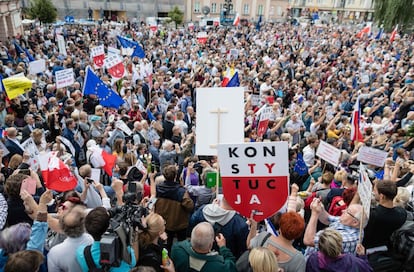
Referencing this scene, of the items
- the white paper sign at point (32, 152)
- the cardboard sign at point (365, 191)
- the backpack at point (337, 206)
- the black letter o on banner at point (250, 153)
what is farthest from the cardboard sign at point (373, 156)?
the white paper sign at point (32, 152)

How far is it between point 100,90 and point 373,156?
626 centimetres

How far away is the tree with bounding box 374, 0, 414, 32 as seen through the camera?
2712 centimetres

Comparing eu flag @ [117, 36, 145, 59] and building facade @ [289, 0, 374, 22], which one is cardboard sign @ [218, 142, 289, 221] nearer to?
eu flag @ [117, 36, 145, 59]

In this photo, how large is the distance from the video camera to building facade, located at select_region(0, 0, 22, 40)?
71.4 feet

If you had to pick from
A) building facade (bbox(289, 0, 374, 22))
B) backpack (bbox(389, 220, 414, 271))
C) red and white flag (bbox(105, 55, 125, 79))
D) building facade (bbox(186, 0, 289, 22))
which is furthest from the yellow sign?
building facade (bbox(289, 0, 374, 22))

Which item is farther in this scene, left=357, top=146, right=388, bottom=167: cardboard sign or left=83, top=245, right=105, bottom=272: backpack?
left=357, top=146, right=388, bottom=167: cardboard sign

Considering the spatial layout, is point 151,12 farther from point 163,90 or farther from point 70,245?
point 70,245

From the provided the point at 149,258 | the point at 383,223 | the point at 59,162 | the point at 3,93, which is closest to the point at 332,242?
the point at 383,223

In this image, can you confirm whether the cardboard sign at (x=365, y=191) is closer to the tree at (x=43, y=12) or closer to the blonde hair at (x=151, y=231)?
the blonde hair at (x=151, y=231)

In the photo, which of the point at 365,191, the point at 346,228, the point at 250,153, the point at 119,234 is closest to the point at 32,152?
the point at 119,234

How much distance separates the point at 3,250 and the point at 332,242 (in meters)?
2.68

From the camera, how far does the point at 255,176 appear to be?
11.4 feet

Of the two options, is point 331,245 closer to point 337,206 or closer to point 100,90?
point 337,206

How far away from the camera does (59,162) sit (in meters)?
4.51
